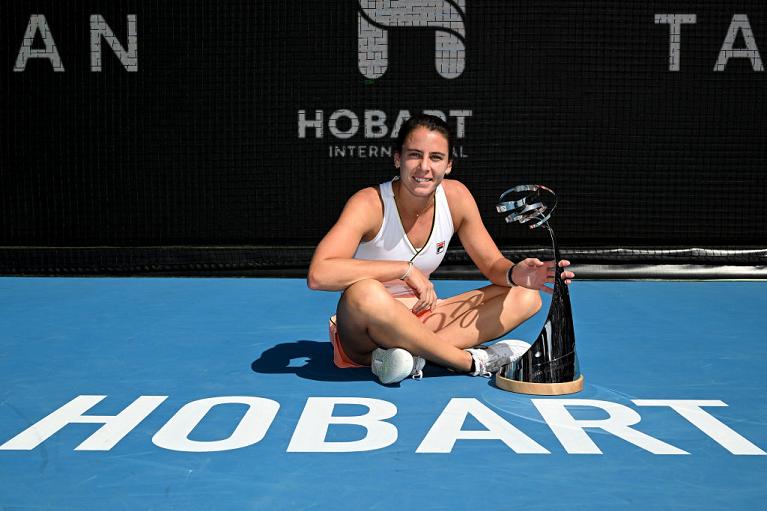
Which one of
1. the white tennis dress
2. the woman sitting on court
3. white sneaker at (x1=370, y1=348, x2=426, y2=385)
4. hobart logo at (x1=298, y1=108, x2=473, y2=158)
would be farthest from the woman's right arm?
hobart logo at (x1=298, y1=108, x2=473, y2=158)

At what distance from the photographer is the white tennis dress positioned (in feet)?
11.4

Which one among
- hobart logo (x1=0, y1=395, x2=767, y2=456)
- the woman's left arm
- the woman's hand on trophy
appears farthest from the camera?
the woman's left arm

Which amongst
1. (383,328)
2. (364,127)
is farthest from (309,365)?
(364,127)

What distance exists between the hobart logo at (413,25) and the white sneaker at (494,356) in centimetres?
343

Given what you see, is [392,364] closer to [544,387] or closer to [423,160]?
[544,387]

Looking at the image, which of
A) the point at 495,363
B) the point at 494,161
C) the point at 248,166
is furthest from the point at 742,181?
the point at 495,363

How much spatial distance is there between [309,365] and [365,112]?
131 inches

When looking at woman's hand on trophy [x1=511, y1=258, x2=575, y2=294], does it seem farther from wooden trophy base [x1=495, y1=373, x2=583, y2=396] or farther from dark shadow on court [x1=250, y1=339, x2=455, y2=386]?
dark shadow on court [x1=250, y1=339, x2=455, y2=386]

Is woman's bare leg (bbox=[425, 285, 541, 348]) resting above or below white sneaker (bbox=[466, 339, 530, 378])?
above

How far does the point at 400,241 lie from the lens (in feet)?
11.5

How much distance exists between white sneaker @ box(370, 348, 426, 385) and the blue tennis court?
7 cm

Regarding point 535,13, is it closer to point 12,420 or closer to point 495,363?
point 495,363

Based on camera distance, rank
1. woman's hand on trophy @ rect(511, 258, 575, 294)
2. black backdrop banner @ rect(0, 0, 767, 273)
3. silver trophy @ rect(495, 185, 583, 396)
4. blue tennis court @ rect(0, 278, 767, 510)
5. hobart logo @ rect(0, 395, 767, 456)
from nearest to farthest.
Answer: blue tennis court @ rect(0, 278, 767, 510) → hobart logo @ rect(0, 395, 767, 456) → silver trophy @ rect(495, 185, 583, 396) → woman's hand on trophy @ rect(511, 258, 575, 294) → black backdrop banner @ rect(0, 0, 767, 273)

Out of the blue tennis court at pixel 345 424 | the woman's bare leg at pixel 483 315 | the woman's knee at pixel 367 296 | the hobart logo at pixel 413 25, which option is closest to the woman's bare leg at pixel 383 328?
the woman's knee at pixel 367 296
